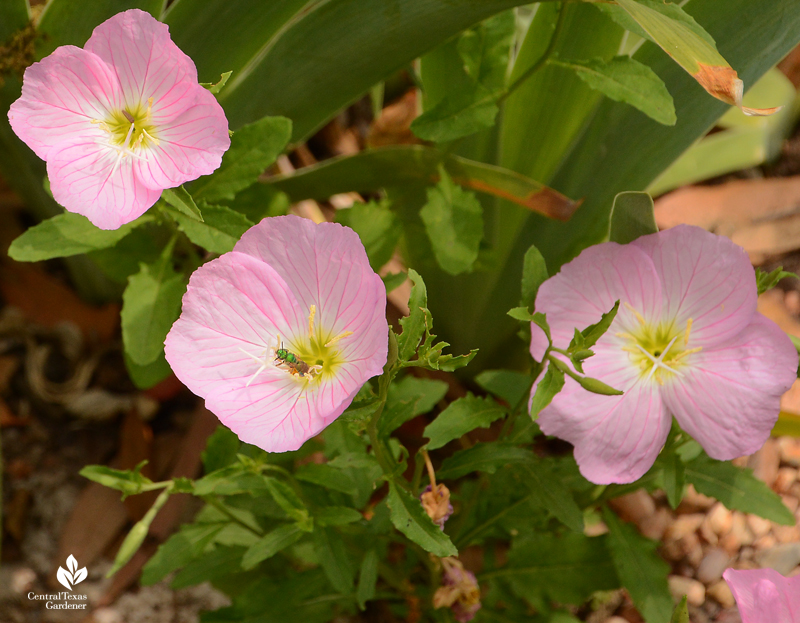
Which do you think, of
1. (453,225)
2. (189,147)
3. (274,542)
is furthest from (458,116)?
(274,542)

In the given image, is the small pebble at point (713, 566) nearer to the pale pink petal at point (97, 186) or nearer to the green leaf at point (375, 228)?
the green leaf at point (375, 228)

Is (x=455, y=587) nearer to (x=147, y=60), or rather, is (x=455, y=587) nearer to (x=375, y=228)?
(x=375, y=228)

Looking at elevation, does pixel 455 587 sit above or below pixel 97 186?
below

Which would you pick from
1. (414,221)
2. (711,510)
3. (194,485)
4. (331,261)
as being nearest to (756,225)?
(711,510)

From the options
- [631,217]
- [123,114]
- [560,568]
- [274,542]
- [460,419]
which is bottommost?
[560,568]

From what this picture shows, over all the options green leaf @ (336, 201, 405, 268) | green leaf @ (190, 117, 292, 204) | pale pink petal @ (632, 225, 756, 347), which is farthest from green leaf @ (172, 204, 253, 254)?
pale pink petal @ (632, 225, 756, 347)

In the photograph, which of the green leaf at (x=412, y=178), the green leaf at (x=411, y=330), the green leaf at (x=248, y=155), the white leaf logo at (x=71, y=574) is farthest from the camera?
the white leaf logo at (x=71, y=574)

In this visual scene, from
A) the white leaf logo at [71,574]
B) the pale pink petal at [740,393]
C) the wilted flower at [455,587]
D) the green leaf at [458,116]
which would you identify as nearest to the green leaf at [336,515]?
the wilted flower at [455,587]
